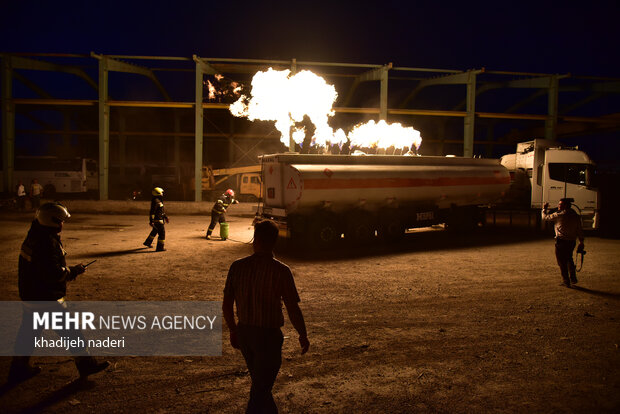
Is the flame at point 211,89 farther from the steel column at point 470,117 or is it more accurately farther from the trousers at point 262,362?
the trousers at point 262,362

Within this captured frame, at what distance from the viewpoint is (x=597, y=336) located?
6.31 metres

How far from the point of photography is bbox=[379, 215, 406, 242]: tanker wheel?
1532cm

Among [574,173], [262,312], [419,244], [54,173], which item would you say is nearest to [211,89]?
[54,173]

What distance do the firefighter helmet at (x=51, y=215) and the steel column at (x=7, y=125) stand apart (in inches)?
1129

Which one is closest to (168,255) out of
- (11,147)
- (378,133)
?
(378,133)

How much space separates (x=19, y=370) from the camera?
4.66 meters

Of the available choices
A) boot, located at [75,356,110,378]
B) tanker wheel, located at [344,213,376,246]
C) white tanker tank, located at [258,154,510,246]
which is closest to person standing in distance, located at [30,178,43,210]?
white tanker tank, located at [258,154,510,246]

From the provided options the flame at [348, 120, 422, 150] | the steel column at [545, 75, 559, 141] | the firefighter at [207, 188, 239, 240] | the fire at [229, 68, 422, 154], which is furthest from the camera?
the steel column at [545, 75, 559, 141]

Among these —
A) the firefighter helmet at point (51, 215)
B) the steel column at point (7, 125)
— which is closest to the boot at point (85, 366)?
the firefighter helmet at point (51, 215)

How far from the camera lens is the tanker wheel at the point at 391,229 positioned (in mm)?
15320

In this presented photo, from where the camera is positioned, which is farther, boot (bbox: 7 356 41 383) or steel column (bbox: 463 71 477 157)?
steel column (bbox: 463 71 477 157)

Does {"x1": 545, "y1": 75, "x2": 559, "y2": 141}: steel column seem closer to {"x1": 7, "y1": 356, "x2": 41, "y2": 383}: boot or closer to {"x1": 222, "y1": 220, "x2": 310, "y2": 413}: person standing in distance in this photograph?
{"x1": 222, "y1": 220, "x2": 310, "y2": 413}: person standing in distance

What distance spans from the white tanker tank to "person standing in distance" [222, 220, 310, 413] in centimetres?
973

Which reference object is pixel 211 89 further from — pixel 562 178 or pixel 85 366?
pixel 85 366
